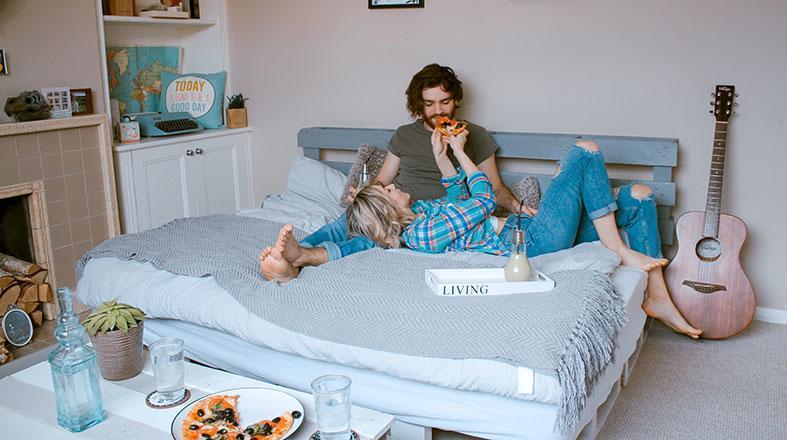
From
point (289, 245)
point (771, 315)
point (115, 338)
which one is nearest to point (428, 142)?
point (289, 245)

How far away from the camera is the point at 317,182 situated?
3525mm

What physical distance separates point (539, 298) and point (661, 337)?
1.13 m

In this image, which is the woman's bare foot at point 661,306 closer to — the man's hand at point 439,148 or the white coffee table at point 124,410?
the man's hand at point 439,148

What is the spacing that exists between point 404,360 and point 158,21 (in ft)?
8.75

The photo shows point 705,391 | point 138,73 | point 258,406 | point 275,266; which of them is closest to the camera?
point 258,406

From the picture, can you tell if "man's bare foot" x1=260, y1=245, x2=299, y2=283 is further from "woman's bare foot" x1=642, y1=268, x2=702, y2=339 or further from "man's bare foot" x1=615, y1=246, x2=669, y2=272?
"woman's bare foot" x1=642, y1=268, x2=702, y2=339

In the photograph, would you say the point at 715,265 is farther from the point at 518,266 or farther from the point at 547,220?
the point at 518,266

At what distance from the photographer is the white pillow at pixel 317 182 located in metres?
3.48

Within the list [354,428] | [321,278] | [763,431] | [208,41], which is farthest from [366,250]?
[208,41]

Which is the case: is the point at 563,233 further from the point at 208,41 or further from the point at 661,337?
the point at 208,41

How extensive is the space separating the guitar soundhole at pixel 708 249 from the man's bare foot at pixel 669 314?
288 mm

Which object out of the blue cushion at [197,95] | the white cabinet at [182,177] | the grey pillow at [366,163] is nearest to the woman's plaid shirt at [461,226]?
the grey pillow at [366,163]

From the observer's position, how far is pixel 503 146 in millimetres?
3352

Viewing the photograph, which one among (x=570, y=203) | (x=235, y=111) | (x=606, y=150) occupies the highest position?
(x=235, y=111)
